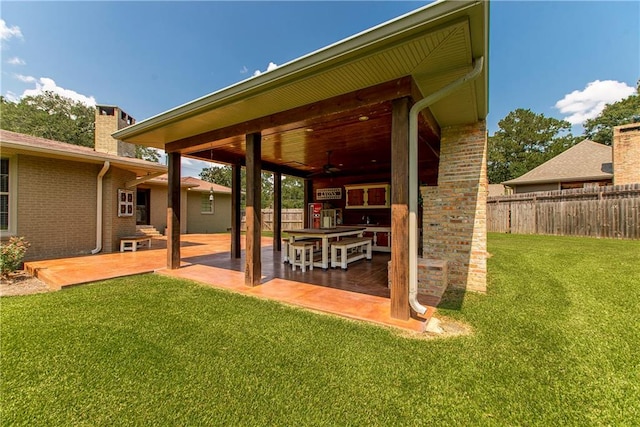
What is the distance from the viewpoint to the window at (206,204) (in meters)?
15.2

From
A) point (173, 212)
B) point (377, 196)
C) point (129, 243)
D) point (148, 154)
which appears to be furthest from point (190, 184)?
point (148, 154)

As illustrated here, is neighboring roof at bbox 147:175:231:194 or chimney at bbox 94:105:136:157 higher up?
chimney at bbox 94:105:136:157

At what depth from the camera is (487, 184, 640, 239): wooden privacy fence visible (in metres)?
9.22

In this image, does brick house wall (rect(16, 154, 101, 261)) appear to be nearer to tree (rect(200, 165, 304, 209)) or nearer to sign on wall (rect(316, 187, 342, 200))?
sign on wall (rect(316, 187, 342, 200))

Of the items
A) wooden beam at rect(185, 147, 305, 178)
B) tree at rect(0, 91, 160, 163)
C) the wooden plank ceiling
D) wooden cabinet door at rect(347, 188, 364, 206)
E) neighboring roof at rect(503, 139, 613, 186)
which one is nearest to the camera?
the wooden plank ceiling

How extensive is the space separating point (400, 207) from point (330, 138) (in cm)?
291

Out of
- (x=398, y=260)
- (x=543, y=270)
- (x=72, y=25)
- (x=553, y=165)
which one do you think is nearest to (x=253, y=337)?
(x=398, y=260)

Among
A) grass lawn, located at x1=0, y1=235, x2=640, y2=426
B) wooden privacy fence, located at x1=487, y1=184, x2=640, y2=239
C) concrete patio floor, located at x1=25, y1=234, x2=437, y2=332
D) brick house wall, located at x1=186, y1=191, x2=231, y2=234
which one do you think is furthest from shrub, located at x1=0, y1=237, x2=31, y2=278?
wooden privacy fence, located at x1=487, y1=184, x2=640, y2=239

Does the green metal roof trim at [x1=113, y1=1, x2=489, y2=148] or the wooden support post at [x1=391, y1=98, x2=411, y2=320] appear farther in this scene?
the wooden support post at [x1=391, y1=98, x2=411, y2=320]

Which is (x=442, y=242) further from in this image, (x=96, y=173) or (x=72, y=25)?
(x=72, y=25)

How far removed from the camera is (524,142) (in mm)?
31062

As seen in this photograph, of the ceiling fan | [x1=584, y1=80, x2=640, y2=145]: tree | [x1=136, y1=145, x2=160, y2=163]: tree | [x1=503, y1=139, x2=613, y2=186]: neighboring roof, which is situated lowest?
the ceiling fan

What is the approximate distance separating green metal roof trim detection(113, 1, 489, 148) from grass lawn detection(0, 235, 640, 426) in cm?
279

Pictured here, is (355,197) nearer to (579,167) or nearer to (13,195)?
(13,195)
